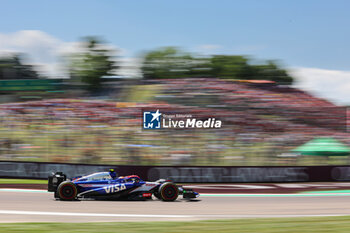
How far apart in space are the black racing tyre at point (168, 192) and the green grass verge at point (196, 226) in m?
3.82

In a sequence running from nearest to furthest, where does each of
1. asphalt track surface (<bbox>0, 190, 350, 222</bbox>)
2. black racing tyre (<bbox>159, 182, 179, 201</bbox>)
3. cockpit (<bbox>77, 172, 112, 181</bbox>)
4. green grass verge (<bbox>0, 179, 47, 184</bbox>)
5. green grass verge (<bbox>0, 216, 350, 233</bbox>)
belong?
green grass verge (<bbox>0, 216, 350, 233</bbox>) < asphalt track surface (<bbox>0, 190, 350, 222</bbox>) < cockpit (<bbox>77, 172, 112, 181</bbox>) < black racing tyre (<bbox>159, 182, 179, 201</bbox>) < green grass verge (<bbox>0, 179, 47, 184</bbox>)

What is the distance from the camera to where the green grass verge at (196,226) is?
23.7 feet

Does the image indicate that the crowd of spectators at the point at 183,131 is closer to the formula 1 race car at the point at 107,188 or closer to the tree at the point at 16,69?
the formula 1 race car at the point at 107,188

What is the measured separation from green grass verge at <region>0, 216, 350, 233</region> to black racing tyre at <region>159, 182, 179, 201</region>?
3823 mm

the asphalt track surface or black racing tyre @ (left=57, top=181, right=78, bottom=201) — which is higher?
black racing tyre @ (left=57, top=181, right=78, bottom=201)

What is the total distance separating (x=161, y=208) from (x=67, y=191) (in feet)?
9.16

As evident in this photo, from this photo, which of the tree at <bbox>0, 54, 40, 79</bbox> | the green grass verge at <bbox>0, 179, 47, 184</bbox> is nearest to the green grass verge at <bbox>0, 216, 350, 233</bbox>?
the green grass verge at <bbox>0, 179, 47, 184</bbox>

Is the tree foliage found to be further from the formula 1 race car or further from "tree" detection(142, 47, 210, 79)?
the formula 1 race car

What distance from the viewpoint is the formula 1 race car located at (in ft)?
38.1

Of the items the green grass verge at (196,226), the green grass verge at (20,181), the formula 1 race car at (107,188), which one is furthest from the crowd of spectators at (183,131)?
the green grass verge at (196,226)

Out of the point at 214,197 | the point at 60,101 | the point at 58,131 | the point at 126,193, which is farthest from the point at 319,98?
the point at 126,193

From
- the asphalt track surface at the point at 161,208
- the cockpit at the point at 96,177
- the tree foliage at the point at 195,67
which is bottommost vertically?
the asphalt track surface at the point at 161,208

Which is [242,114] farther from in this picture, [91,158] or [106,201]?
[106,201]

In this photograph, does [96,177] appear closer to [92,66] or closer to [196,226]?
[196,226]
